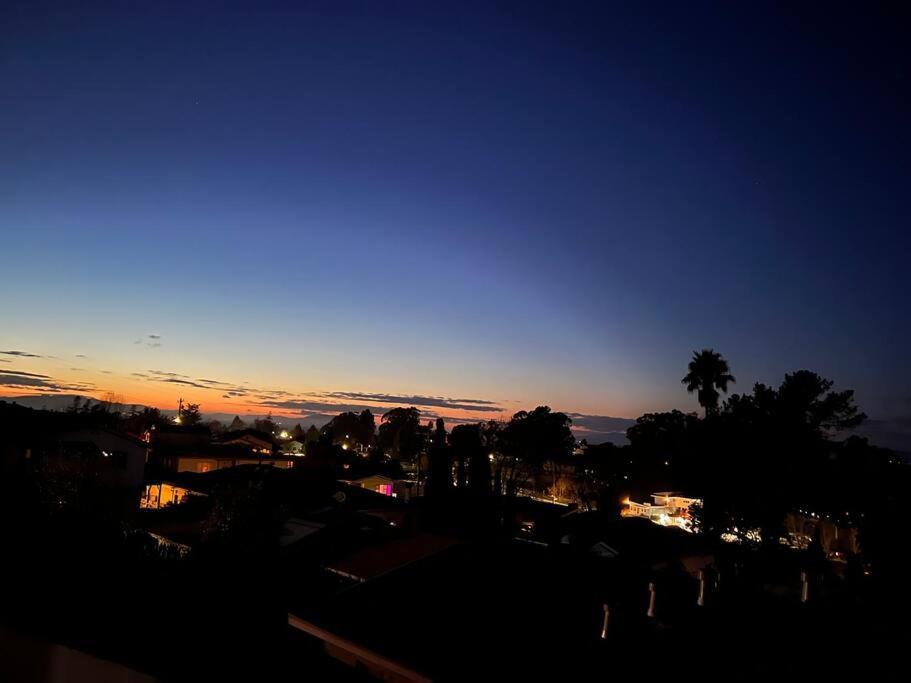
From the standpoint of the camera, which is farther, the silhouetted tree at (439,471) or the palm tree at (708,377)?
the palm tree at (708,377)

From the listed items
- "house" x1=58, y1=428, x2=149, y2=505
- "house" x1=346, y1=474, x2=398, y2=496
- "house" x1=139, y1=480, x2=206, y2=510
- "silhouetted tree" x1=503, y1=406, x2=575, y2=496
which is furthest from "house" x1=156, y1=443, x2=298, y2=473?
"silhouetted tree" x1=503, y1=406, x2=575, y2=496

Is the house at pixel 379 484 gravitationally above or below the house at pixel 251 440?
below

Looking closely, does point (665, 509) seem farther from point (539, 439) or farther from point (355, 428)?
point (355, 428)

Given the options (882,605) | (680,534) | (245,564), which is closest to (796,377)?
(680,534)

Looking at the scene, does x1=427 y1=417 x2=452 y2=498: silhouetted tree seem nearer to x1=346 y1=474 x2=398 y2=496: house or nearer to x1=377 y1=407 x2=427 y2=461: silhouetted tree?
x1=346 y1=474 x2=398 y2=496: house

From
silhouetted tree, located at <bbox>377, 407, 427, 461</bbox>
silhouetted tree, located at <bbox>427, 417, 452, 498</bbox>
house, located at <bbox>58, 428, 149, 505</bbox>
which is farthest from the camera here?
silhouetted tree, located at <bbox>377, 407, 427, 461</bbox>

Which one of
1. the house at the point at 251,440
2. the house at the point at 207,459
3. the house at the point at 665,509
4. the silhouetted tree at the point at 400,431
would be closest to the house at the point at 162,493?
the house at the point at 207,459

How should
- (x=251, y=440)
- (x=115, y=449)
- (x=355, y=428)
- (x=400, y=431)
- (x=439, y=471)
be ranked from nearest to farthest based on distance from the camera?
(x=439, y=471) → (x=115, y=449) → (x=251, y=440) → (x=400, y=431) → (x=355, y=428)

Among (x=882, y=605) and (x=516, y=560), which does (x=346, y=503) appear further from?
(x=882, y=605)

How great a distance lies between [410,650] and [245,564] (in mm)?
10156

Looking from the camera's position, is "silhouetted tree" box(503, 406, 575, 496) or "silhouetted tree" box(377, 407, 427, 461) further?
"silhouetted tree" box(377, 407, 427, 461)

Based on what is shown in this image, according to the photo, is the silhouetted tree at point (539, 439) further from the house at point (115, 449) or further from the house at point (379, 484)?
the house at point (115, 449)

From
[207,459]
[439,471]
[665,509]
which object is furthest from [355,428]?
[439,471]

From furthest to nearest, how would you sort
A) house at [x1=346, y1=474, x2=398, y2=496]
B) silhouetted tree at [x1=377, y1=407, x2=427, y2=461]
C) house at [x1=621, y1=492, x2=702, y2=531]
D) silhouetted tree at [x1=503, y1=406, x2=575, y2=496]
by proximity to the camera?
silhouetted tree at [x1=377, y1=407, x2=427, y2=461] < silhouetted tree at [x1=503, y1=406, x2=575, y2=496] < house at [x1=346, y1=474, x2=398, y2=496] < house at [x1=621, y1=492, x2=702, y2=531]
